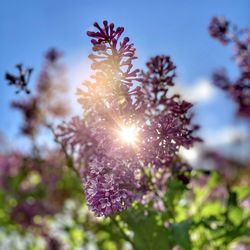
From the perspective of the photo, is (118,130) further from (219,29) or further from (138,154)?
(219,29)

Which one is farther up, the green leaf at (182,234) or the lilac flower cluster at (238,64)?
the lilac flower cluster at (238,64)

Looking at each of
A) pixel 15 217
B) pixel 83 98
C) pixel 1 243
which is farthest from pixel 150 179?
pixel 1 243

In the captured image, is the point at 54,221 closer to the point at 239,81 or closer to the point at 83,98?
the point at 239,81

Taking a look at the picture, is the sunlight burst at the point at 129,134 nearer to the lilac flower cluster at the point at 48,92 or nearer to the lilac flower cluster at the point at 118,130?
the lilac flower cluster at the point at 118,130

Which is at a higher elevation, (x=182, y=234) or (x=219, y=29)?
(x=219, y=29)

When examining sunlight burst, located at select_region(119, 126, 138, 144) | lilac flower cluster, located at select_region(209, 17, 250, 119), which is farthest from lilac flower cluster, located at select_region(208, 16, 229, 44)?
sunlight burst, located at select_region(119, 126, 138, 144)

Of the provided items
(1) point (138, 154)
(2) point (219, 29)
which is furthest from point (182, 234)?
(2) point (219, 29)

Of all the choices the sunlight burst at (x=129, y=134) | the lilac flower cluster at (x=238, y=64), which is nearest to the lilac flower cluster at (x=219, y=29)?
the lilac flower cluster at (x=238, y=64)

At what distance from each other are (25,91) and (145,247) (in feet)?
3.97

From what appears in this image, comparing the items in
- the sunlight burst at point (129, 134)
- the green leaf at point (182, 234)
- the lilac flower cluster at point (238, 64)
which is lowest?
the green leaf at point (182, 234)

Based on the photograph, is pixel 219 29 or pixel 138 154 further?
pixel 219 29

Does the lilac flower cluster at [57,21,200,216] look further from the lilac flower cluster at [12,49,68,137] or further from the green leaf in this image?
the lilac flower cluster at [12,49,68,137]

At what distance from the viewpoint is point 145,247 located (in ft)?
9.12

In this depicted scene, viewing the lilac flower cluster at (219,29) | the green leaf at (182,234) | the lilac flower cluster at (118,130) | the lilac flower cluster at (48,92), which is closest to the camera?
the lilac flower cluster at (118,130)
